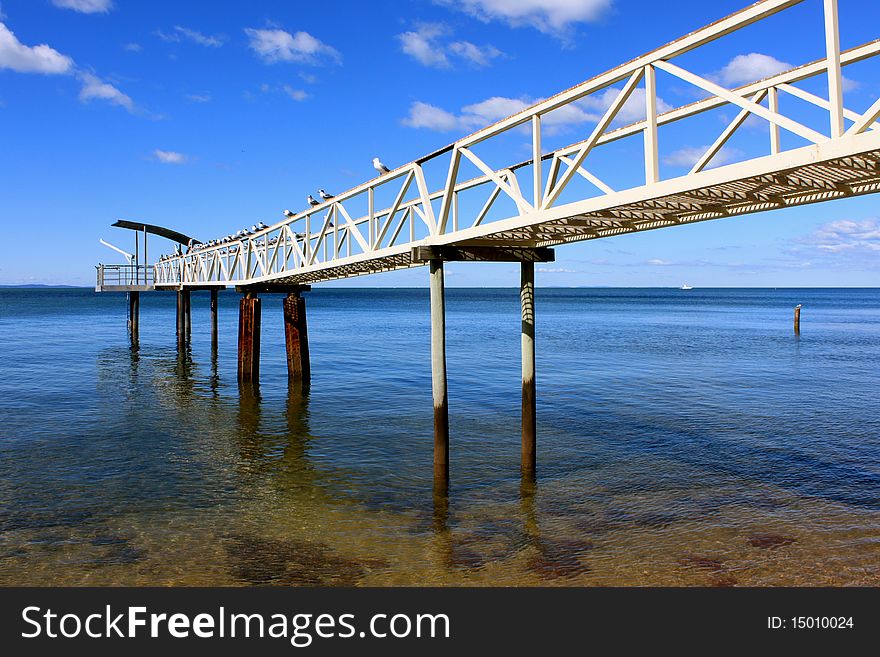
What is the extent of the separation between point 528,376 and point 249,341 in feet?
51.3

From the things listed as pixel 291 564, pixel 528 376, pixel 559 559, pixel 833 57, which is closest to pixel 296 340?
pixel 528 376

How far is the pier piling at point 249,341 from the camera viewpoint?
26109 mm

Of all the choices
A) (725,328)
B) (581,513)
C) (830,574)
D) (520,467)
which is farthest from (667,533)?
(725,328)

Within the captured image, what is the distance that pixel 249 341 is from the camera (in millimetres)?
26547

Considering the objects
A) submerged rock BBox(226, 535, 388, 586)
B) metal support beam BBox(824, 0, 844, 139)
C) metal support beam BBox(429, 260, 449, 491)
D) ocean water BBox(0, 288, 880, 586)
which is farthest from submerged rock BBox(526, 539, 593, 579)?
metal support beam BBox(824, 0, 844, 139)

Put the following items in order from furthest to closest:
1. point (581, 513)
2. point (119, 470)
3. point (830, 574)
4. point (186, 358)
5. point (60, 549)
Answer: point (186, 358) < point (119, 470) < point (581, 513) < point (60, 549) < point (830, 574)

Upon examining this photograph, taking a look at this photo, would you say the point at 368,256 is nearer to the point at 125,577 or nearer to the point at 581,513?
the point at 581,513

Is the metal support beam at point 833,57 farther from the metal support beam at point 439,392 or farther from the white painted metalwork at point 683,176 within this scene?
the metal support beam at point 439,392

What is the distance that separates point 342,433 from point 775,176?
500 inches

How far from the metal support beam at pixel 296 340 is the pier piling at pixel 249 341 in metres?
1.20

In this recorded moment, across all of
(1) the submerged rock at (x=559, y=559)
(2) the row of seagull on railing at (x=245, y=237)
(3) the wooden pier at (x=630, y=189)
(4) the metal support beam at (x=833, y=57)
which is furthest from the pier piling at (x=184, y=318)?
(4) the metal support beam at (x=833, y=57)

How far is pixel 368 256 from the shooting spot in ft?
53.5

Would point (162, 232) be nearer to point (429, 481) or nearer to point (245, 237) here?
point (245, 237)

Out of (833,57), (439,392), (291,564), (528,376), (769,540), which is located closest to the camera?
(833,57)
